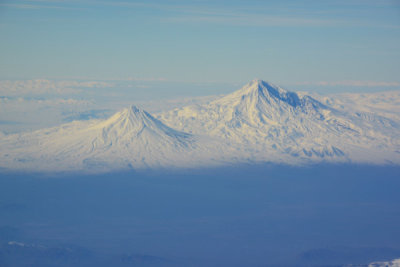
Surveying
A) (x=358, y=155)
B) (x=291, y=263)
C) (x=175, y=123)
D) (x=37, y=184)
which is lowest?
(x=291, y=263)

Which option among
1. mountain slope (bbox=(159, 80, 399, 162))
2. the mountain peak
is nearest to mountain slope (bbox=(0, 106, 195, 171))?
mountain slope (bbox=(159, 80, 399, 162))

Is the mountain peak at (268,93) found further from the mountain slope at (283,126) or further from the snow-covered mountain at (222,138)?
the snow-covered mountain at (222,138)

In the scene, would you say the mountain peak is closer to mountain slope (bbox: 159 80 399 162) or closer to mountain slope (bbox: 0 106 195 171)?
mountain slope (bbox: 159 80 399 162)

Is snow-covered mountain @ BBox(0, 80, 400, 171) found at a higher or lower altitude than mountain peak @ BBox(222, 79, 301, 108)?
lower

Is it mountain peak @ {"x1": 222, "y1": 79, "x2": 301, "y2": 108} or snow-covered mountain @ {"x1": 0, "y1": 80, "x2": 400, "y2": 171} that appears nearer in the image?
snow-covered mountain @ {"x1": 0, "y1": 80, "x2": 400, "y2": 171}

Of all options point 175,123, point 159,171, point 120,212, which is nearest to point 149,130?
point 159,171

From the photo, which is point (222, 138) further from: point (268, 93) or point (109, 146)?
point (109, 146)

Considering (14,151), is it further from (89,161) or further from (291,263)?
(291,263)

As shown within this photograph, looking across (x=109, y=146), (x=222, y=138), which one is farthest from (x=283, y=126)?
(x=109, y=146)
